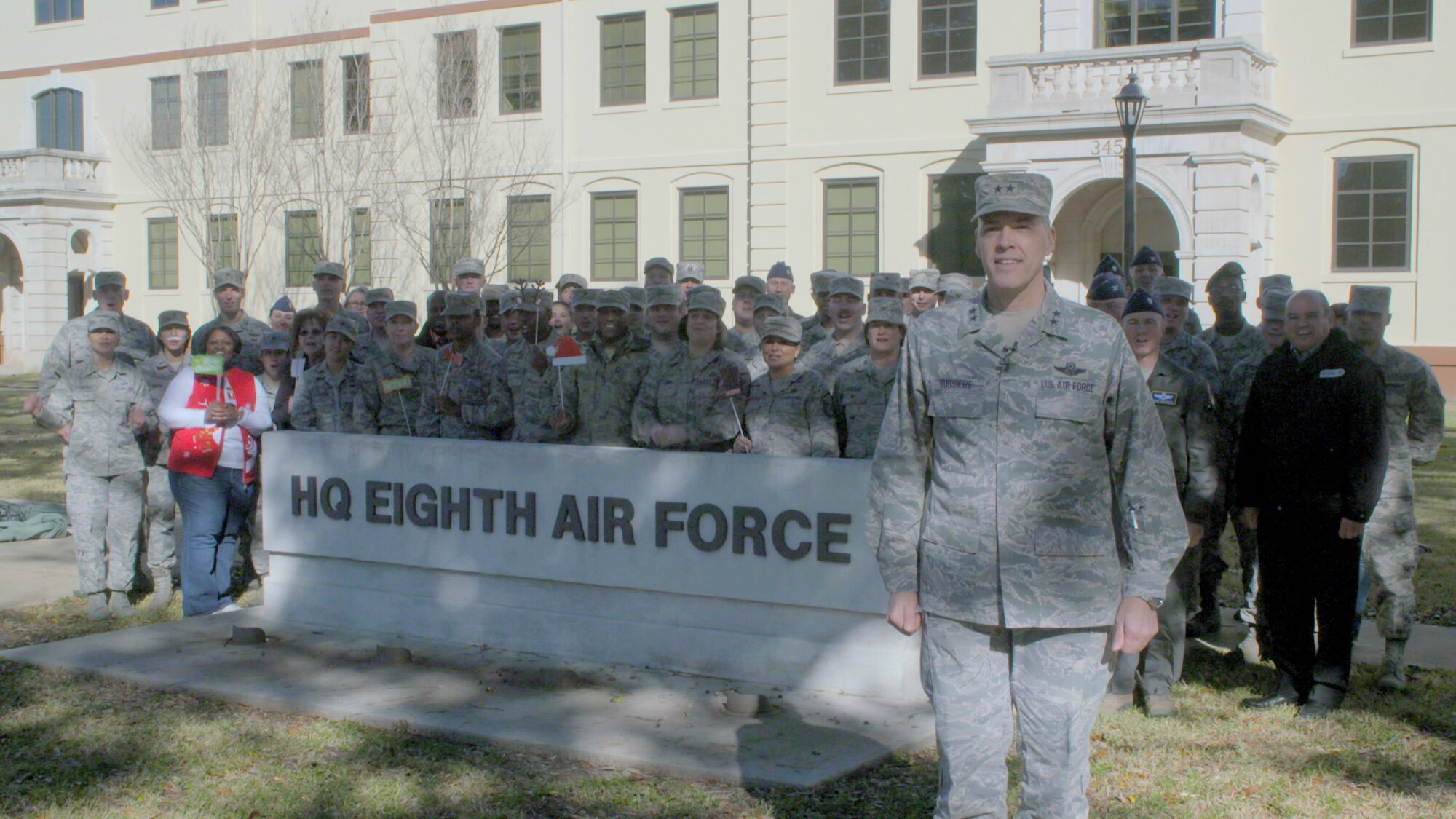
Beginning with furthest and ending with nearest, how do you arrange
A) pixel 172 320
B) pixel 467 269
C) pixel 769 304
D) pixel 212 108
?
pixel 212 108 < pixel 467 269 < pixel 172 320 < pixel 769 304

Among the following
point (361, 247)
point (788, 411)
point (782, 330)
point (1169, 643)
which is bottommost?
point (1169, 643)

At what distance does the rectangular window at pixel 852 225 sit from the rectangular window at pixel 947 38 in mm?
2266

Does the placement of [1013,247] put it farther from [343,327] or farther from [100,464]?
[100,464]

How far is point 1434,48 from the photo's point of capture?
69.9 feet

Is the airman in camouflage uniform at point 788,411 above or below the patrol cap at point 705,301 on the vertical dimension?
below

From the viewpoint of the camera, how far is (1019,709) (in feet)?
13.5

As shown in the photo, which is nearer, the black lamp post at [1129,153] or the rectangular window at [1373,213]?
the black lamp post at [1129,153]

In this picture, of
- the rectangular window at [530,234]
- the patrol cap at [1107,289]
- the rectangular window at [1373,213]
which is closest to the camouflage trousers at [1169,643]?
the patrol cap at [1107,289]

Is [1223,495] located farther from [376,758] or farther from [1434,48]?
[1434,48]

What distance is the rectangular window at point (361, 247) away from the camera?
29453 millimetres

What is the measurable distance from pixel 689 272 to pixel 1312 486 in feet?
24.6

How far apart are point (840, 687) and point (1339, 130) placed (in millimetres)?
18518

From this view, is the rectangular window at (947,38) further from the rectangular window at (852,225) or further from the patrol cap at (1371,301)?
the patrol cap at (1371,301)

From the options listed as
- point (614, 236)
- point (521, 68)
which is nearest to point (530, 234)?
point (614, 236)
